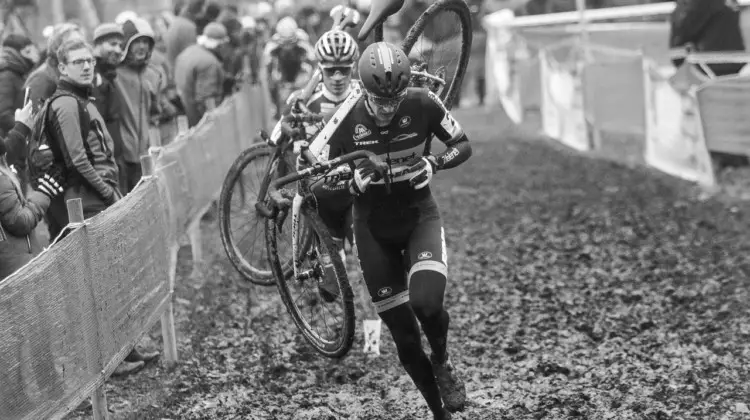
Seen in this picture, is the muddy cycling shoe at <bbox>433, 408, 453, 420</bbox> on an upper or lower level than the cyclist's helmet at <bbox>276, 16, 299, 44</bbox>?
lower

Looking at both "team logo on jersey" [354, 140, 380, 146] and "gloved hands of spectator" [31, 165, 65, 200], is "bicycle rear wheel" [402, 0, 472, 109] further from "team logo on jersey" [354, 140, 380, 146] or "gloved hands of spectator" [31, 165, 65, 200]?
"gloved hands of spectator" [31, 165, 65, 200]

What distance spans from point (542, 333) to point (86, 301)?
13.7 ft

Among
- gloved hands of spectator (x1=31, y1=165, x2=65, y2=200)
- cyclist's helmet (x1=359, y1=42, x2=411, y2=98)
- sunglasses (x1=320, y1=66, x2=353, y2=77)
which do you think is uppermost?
cyclist's helmet (x1=359, y1=42, x2=411, y2=98)

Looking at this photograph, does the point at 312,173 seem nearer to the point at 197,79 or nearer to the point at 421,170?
the point at 421,170

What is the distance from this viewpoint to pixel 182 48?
54.2 feet

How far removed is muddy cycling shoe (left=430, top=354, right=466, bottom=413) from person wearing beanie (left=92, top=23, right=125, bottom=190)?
162 inches

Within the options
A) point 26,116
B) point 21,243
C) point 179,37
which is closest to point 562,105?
point 179,37

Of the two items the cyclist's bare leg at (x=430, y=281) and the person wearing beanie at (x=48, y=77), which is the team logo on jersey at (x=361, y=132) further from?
the person wearing beanie at (x=48, y=77)

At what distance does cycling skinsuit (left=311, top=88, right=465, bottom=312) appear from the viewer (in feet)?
24.3

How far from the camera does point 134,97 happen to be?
11000mm

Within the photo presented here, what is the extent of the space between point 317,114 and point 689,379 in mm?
3253

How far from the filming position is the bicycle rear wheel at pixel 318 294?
7941mm

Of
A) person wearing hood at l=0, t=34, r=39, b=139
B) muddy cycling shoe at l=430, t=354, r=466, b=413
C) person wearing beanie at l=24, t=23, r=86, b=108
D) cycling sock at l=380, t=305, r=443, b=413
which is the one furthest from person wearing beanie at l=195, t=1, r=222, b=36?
muddy cycling shoe at l=430, t=354, r=466, b=413

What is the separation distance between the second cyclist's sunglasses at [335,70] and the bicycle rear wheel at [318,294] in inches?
50.0
